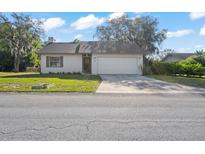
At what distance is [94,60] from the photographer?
32250 millimetres

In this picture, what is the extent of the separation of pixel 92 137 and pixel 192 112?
4.26 meters

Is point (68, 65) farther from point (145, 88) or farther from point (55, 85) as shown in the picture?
point (145, 88)

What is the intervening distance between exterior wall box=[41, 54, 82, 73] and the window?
352mm

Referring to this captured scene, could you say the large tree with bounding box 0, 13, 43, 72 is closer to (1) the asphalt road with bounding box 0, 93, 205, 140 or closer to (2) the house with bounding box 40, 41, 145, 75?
(2) the house with bounding box 40, 41, 145, 75

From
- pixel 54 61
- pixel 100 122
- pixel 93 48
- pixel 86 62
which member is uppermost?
pixel 93 48

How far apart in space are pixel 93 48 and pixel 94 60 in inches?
76.8

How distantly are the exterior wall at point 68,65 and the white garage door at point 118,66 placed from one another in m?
2.48

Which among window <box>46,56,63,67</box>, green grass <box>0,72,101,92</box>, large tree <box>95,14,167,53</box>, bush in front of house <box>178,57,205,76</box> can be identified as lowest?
green grass <box>0,72,101,92</box>

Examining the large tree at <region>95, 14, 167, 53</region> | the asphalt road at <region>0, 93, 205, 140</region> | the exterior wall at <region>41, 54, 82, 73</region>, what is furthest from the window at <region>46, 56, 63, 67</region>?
the asphalt road at <region>0, 93, 205, 140</region>

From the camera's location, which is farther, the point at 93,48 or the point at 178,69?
the point at 93,48

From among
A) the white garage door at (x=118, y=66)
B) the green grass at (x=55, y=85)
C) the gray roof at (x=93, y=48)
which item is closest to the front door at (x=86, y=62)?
the gray roof at (x=93, y=48)

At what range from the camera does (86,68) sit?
1303 inches

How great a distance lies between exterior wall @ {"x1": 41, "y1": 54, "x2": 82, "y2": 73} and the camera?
32.8 meters

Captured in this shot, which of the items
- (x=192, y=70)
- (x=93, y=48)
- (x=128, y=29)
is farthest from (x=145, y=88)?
(x=128, y=29)
